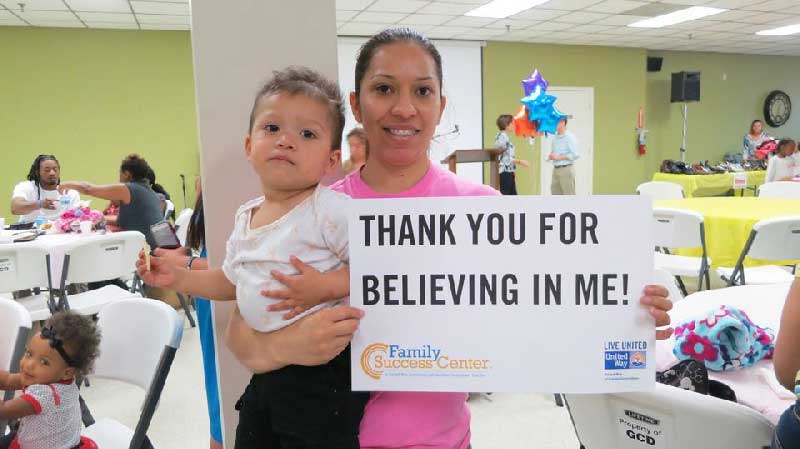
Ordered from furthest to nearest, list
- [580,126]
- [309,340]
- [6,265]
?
[580,126] → [6,265] → [309,340]

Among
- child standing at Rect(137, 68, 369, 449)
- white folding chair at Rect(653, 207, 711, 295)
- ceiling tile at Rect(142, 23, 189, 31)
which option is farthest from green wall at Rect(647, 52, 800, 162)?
child standing at Rect(137, 68, 369, 449)

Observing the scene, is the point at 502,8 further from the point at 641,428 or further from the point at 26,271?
the point at 641,428

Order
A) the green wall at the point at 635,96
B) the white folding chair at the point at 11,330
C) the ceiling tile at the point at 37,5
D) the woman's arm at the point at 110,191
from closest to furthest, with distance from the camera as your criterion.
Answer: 1. the white folding chair at the point at 11,330
2. the woman's arm at the point at 110,191
3. the ceiling tile at the point at 37,5
4. the green wall at the point at 635,96

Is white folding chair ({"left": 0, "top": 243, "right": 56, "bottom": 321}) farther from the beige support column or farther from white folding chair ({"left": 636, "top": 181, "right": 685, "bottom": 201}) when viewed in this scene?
white folding chair ({"left": 636, "top": 181, "right": 685, "bottom": 201})

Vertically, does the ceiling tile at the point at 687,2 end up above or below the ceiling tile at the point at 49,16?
above

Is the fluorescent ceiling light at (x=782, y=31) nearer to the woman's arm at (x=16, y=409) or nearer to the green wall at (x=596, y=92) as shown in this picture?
the green wall at (x=596, y=92)

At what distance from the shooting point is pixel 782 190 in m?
5.29

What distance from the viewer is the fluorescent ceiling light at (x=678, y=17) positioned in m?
7.73

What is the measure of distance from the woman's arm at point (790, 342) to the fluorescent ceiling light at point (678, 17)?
7940 millimetres

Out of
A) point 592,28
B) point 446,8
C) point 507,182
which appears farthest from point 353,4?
point 592,28

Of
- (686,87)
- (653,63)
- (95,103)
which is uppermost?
(653,63)

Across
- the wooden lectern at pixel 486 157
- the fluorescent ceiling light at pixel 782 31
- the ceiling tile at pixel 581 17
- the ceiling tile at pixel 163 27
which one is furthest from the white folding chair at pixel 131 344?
the fluorescent ceiling light at pixel 782 31

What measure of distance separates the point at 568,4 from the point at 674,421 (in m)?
7.10

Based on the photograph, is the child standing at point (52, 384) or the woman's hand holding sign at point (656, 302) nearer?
the woman's hand holding sign at point (656, 302)
